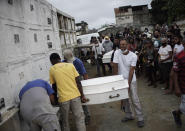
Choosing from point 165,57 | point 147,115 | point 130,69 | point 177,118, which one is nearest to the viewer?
point 177,118

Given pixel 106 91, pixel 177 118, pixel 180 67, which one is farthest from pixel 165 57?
pixel 106 91

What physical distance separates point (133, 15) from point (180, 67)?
142 ft

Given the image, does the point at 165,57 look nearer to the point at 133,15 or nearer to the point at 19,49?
the point at 19,49

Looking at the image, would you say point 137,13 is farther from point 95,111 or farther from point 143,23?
point 95,111

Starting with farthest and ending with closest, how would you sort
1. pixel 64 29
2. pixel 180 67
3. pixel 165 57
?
Answer: 1. pixel 64 29
2. pixel 165 57
3. pixel 180 67

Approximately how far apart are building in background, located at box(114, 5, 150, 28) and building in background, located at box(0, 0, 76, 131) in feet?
134

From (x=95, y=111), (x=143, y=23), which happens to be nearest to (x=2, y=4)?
(x=95, y=111)

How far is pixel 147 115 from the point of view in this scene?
15.6 feet

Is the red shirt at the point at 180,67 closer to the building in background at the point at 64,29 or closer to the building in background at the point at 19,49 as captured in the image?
the building in background at the point at 19,49

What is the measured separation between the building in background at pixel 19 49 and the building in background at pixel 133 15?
40.7 m

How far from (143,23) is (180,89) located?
143 ft

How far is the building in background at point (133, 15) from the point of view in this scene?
44.2 meters

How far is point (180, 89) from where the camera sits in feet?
11.4

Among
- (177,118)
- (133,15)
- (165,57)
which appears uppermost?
(133,15)
